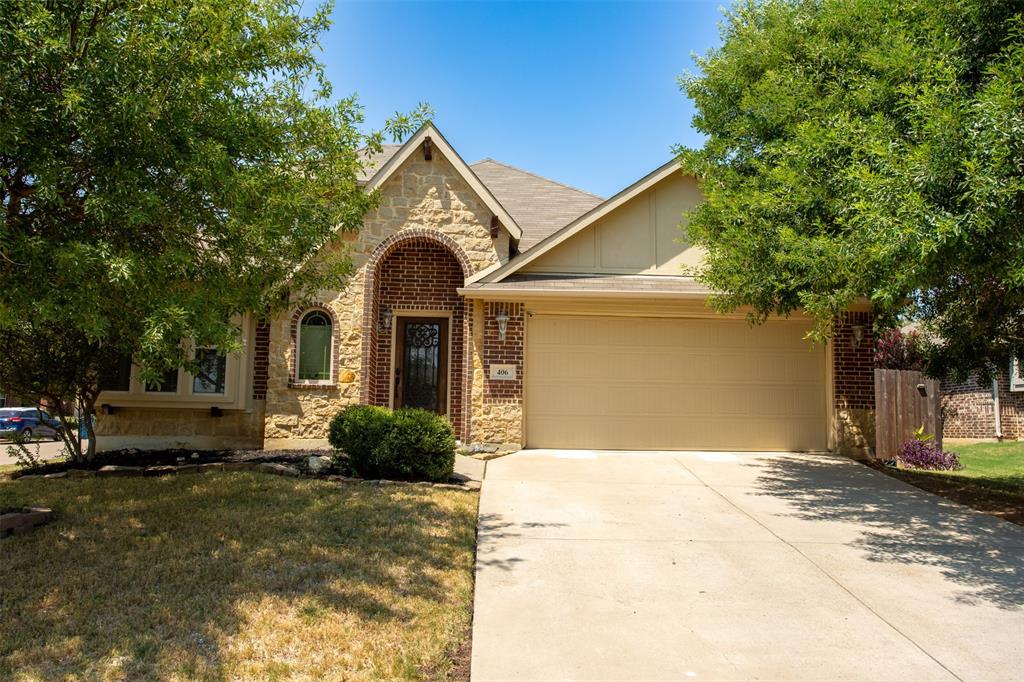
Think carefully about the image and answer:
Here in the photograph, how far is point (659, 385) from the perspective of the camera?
11.6 meters

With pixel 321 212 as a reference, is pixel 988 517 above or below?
below

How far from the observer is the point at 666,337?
38.3 ft

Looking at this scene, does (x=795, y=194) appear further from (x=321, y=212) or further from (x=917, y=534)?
(x=321, y=212)

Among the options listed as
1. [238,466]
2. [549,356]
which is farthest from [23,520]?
[549,356]

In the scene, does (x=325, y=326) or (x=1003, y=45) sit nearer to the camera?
(x=1003, y=45)

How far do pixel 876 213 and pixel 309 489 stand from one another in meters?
6.39

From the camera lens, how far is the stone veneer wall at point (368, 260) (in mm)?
11273

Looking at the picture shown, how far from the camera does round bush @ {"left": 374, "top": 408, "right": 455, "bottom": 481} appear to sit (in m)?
8.47

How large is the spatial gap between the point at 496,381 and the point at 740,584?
6.52 metres

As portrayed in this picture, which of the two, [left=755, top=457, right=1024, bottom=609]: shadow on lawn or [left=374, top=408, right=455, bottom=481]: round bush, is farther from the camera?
[left=374, top=408, right=455, bottom=481]: round bush

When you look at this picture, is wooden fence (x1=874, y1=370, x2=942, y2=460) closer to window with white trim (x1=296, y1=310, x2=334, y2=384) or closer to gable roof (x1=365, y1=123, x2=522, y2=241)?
gable roof (x1=365, y1=123, x2=522, y2=241)

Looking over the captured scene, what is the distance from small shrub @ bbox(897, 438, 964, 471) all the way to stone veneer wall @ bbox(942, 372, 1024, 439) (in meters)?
7.07

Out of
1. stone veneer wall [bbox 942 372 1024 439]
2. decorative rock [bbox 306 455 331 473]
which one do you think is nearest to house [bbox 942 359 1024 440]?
stone veneer wall [bbox 942 372 1024 439]

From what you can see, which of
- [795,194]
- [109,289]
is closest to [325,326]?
[109,289]
